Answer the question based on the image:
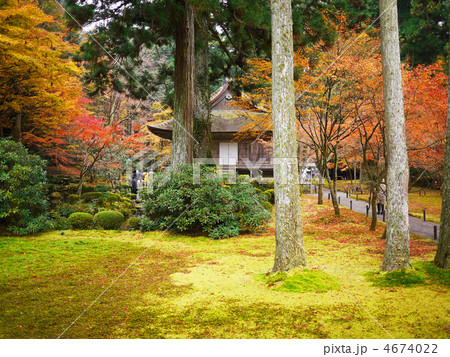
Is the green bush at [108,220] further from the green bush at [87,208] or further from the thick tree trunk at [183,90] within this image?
the green bush at [87,208]

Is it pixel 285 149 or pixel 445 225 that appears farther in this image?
pixel 445 225

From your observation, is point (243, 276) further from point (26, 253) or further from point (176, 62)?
point (176, 62)

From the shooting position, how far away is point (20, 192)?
9344mm

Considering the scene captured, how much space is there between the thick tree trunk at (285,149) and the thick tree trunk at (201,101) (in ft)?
22.5

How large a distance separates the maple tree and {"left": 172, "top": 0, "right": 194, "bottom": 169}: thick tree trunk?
3857 millimetres

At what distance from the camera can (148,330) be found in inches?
144

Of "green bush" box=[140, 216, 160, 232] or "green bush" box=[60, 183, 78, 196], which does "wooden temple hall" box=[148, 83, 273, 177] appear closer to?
"green bush" box=[60, 183, 78, 196]

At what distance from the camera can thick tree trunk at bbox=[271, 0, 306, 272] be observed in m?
5.12

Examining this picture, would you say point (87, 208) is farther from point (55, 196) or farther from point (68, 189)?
point (68, 189)

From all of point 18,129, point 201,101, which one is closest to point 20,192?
point 18,129

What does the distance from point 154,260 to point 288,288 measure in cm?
324

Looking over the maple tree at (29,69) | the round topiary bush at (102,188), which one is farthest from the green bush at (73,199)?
the maple tree at (29,69)

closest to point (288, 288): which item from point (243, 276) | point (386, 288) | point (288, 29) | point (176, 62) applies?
point (243, 276)

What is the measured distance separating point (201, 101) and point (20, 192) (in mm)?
6507
